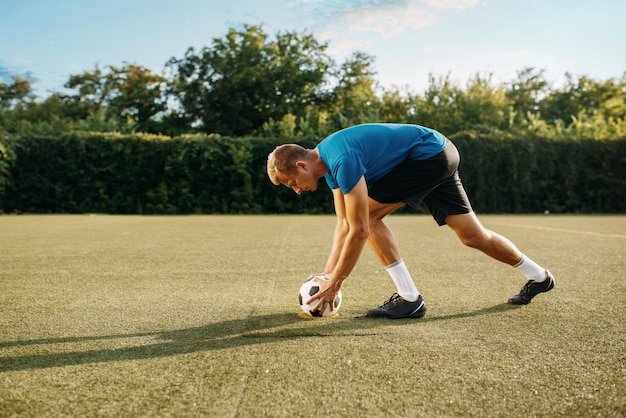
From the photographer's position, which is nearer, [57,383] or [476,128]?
[57,383]

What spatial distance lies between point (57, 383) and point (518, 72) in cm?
4346

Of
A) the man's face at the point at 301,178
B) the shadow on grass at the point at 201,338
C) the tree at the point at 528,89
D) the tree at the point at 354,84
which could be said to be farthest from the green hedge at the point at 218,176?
the tree at the point at 528,89

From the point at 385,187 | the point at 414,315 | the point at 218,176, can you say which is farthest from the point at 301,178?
the point at 218,176

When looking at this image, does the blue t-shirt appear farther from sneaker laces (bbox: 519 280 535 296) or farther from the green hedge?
the green hedge

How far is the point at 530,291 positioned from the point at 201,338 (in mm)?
2433

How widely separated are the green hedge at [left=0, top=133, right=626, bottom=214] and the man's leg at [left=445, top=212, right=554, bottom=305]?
14274 millimetres

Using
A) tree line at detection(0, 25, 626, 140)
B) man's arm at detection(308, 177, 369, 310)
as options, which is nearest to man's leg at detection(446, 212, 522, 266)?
man's arm at detection(308, 177, 369, 310)

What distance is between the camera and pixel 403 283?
3.87 m

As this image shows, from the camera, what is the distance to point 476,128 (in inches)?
1014

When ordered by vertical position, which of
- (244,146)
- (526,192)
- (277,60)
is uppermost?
(277,60)

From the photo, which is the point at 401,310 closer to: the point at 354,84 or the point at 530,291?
the point at 530,291

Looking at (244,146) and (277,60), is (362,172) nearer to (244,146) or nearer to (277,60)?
(244,146)

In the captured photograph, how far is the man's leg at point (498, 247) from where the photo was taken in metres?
3.97

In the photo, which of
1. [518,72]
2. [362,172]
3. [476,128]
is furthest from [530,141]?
[518,72]
